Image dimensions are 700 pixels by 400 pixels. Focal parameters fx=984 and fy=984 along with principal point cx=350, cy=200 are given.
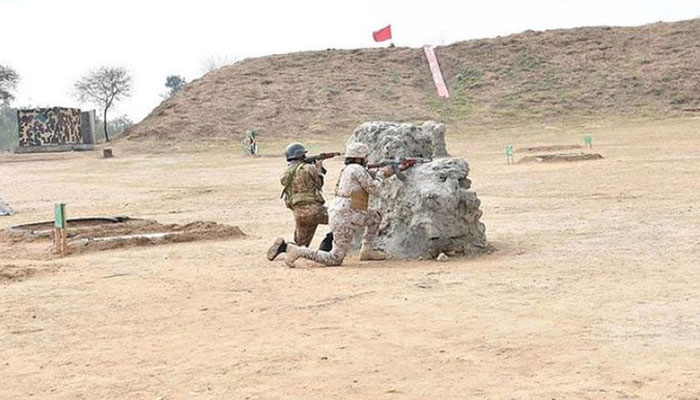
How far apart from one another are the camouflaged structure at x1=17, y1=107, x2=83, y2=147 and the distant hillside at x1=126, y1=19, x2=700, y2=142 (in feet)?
11.9

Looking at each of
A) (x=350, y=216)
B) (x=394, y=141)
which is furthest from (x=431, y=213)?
(x=394, y=141)

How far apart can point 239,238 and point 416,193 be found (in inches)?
128

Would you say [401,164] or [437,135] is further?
[437,135]

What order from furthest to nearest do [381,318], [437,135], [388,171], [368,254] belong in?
[437,135]
[388,171]
[368,254]
[381,318]

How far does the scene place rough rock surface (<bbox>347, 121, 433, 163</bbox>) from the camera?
11.4 meters

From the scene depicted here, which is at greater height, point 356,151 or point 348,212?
point 356,151

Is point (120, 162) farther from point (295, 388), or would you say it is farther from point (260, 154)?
point (295, 388)

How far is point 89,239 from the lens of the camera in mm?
12617

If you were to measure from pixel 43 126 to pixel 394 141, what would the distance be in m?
45.1

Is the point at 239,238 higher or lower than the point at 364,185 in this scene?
lower

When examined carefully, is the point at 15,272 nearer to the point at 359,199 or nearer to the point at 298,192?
the point at 298,192

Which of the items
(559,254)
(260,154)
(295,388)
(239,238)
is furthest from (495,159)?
(295,388)

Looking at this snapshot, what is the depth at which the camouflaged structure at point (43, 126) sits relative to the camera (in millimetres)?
52844

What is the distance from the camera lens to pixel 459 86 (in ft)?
185
